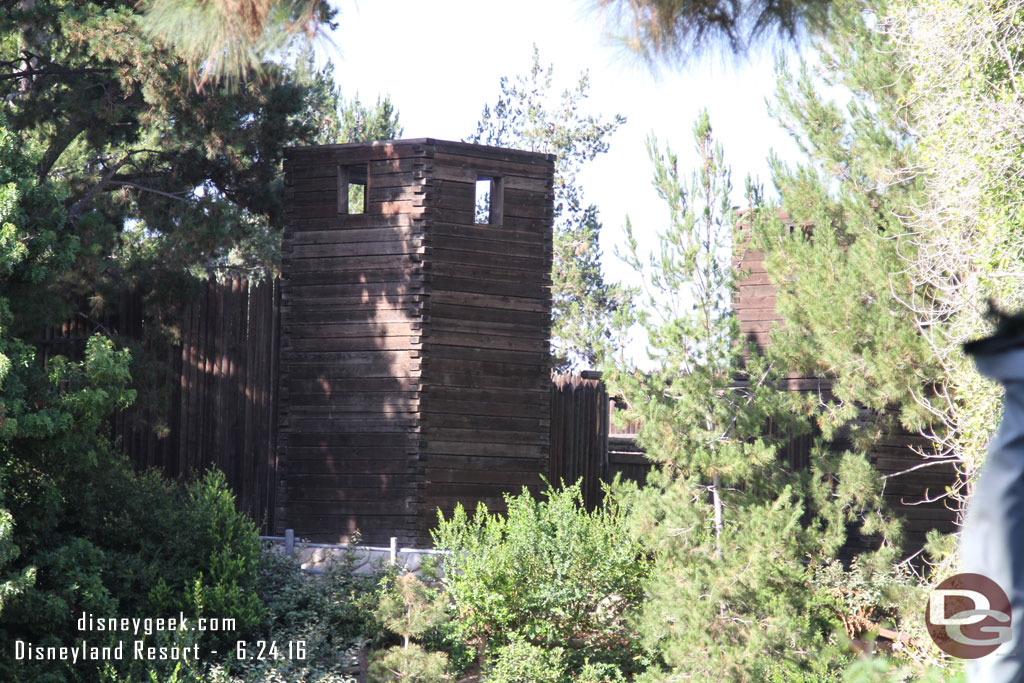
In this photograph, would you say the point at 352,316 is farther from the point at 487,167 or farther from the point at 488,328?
the point at 487,167

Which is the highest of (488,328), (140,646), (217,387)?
(488,328)

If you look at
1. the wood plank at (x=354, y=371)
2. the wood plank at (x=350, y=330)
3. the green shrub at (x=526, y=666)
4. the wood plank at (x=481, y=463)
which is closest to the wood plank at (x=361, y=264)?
the wood plank at (x=350, y=330)

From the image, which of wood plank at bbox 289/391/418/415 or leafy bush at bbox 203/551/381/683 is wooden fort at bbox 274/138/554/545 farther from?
leafy bush at bbox 203/551/381/683

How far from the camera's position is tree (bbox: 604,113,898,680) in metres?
8.77

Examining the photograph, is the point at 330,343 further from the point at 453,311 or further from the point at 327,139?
the point at 327,139

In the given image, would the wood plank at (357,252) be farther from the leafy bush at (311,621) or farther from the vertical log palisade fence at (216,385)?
the leafy bush at (311,621)

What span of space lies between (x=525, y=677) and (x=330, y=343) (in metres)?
4.79

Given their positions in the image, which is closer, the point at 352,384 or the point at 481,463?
the point at 481,463

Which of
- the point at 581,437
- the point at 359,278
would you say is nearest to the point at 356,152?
the point at 359,278

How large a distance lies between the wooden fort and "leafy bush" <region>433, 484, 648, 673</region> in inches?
61.2

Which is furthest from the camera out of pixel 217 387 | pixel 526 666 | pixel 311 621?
pixel 217 387

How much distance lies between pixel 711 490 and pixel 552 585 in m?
1.89

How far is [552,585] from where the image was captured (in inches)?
395

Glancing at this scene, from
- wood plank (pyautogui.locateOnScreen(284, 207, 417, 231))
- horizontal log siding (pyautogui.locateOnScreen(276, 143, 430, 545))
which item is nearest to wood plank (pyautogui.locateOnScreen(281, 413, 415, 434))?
horizontal log siding (pyautogui.locateOnScreen(276, 143, 430, 545))
